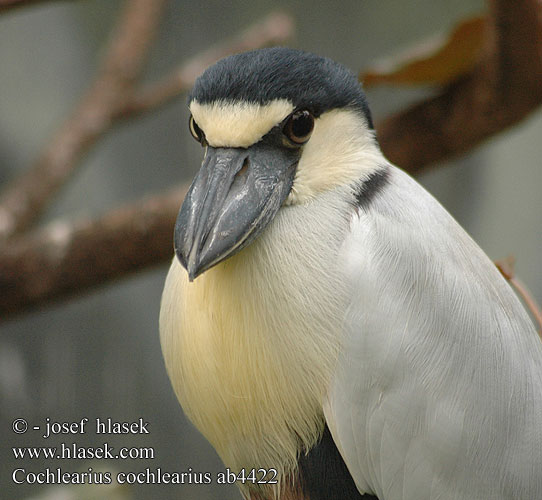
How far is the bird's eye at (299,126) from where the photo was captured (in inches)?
28.0

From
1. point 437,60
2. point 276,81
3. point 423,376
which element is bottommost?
point 423,376

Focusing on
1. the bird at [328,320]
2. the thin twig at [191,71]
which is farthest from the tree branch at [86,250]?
the bird at [328,320]

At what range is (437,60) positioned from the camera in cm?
149

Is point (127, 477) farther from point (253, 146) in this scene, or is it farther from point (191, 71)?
point (191, 71)

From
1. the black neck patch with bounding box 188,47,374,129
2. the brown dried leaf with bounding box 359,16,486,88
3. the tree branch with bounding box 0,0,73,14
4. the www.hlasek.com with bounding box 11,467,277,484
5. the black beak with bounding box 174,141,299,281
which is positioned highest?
the tree branch with bounding box 0,0,73,14

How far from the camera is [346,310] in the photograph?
699 mm

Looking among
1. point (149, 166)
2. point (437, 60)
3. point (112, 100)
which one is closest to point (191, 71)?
point (112, 100)

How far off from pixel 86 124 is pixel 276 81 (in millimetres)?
1285

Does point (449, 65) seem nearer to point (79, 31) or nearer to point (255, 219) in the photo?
point (255, 219)

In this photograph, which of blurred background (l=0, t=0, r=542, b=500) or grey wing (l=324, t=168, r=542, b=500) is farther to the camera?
blurred background (l=0, t=0, r=542, b=500)

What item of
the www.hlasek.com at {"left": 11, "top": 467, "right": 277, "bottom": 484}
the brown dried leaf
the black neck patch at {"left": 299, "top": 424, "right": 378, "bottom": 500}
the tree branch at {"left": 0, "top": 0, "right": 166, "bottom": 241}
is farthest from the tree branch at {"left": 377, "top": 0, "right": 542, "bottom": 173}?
the black neck patch at {"left": 299, "top": 424, "right": 378, "bottom": 500}

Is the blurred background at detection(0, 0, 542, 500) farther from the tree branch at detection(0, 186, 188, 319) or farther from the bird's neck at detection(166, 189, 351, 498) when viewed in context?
the bird's neck at detection(166, 189, 351, 498)

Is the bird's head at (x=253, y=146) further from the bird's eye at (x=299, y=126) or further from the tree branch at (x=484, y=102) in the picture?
the tree branch at (x=484, y=102)

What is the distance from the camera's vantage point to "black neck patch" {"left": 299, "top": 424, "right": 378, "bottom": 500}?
758 millimetres
